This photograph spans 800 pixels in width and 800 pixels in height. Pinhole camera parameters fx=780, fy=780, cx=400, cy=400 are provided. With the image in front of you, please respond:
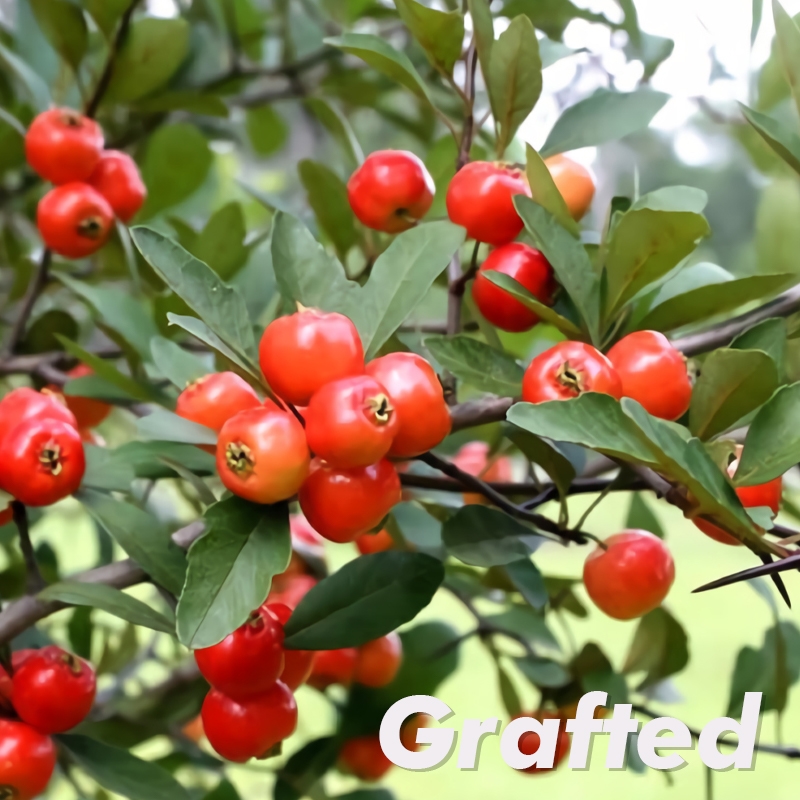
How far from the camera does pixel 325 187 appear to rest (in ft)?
1.45

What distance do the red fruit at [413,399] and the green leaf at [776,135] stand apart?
15 cm

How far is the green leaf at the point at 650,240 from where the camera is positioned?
26 cm

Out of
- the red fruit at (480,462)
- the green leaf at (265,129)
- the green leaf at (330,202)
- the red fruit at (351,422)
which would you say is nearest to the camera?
the red fruit at (351,422)

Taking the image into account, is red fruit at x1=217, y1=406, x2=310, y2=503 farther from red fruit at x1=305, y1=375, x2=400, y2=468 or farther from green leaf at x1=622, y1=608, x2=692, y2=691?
green leaf at x1=622, y1=608, x2=692, y2=691

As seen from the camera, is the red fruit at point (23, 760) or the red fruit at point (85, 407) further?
the red fruit at point (85, 407)

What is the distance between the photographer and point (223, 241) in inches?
18.2

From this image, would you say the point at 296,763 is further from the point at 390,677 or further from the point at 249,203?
the point at 249,203

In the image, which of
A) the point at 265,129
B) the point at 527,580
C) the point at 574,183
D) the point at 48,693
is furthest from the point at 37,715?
the point at 265,129

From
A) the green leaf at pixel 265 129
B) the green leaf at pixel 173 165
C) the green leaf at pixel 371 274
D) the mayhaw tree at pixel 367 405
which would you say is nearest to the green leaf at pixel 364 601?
the mayhaw tree at pixel 367 405

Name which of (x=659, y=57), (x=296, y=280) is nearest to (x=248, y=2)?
(x=659, y=57)

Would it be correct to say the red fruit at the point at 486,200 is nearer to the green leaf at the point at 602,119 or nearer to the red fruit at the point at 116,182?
the green leaf at the point at 602,119

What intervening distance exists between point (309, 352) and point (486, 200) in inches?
4.7

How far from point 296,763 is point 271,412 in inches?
11.3

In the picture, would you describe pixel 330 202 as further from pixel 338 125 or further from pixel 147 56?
pixel 147 56
